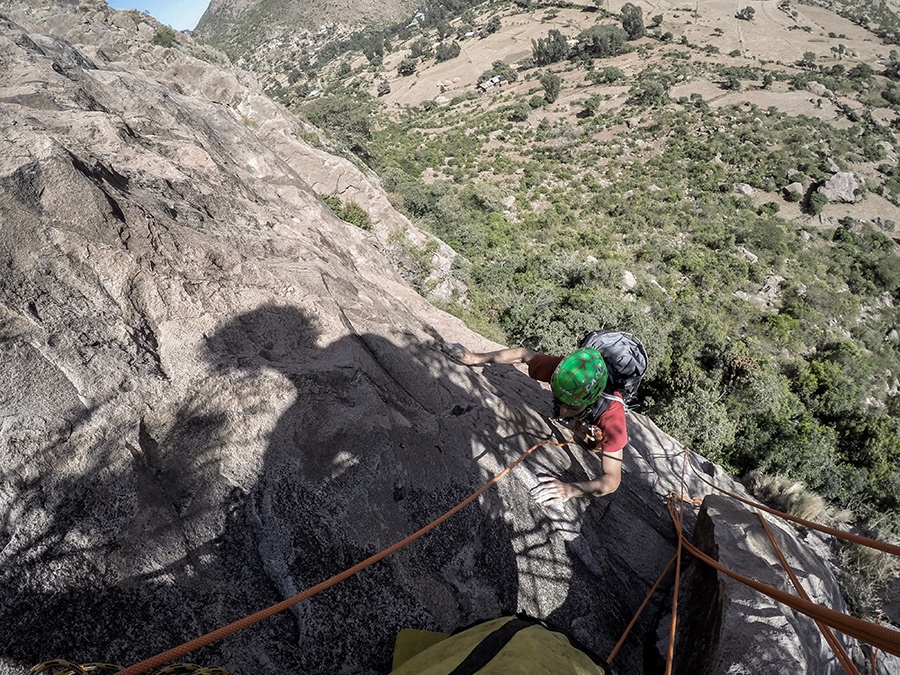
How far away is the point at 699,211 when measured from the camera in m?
24.9

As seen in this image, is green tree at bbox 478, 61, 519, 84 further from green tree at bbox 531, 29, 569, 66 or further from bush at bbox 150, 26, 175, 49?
bush at bbox 150, 26, 175, 49

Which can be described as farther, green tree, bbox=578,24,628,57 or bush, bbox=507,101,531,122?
green tree, bbox=578,24,628,57

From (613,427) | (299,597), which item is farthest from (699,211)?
(299,597)

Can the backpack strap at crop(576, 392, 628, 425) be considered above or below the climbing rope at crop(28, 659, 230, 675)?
below

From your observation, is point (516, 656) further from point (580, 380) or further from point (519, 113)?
point (519, 113)

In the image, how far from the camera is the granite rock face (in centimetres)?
210

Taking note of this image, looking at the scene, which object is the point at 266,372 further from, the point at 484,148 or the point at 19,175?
the point at 484,148

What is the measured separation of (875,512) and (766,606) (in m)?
8.87

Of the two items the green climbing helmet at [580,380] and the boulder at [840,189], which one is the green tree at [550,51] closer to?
the boulder at [840,189]

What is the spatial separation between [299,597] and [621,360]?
3440mm

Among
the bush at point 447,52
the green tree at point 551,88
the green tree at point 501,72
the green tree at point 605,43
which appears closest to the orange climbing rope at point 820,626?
the green tree at point 551,88

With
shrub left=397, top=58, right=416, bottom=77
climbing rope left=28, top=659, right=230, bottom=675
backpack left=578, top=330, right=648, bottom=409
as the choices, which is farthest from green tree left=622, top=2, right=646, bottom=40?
climbing rope left=28, top=659, right=230, bottom=675

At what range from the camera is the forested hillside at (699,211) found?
11352mm

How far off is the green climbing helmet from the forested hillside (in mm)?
7383
